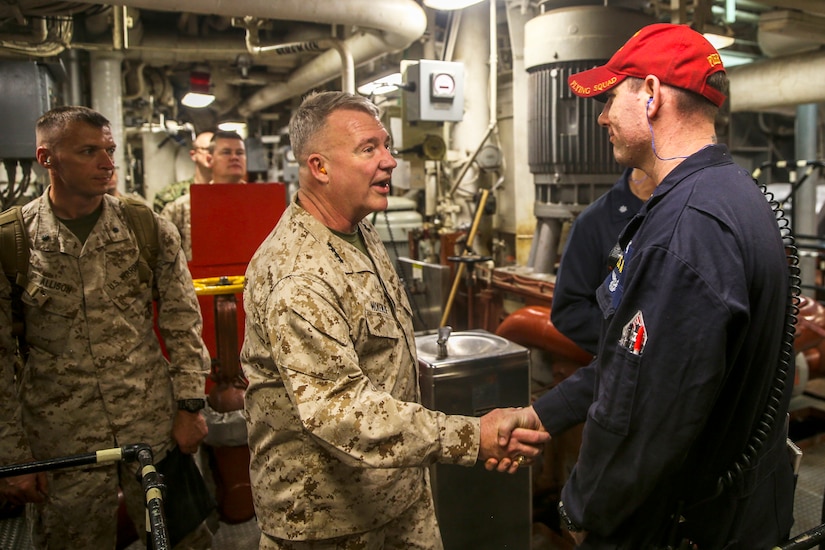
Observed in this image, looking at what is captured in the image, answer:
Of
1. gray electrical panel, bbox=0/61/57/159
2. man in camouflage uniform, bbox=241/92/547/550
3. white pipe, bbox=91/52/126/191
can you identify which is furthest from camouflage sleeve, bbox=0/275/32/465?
white pipe, bbox=91/52/126/191

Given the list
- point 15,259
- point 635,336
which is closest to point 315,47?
point 15,259

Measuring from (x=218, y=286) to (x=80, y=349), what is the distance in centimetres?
94

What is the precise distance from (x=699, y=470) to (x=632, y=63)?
85 centimetres

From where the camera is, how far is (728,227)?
1186 millimetres

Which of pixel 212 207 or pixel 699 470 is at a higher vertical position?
pixel 212 207

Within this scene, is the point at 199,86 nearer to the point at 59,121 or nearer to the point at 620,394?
the point at 59,121

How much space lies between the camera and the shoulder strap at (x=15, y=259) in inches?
83.9

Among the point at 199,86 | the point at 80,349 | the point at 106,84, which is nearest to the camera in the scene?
the point at 80,349

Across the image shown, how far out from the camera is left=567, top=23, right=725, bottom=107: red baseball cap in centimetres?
132

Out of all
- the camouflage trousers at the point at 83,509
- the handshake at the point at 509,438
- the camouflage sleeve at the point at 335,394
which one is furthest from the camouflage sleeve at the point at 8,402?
the handshake at the point at 509,438

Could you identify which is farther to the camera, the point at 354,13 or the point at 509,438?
the point at 354,13

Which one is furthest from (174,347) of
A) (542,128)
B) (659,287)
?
(542,128)

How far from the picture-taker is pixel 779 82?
5711 millimetres

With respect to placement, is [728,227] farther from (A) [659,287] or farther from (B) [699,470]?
(B) [699,470]
